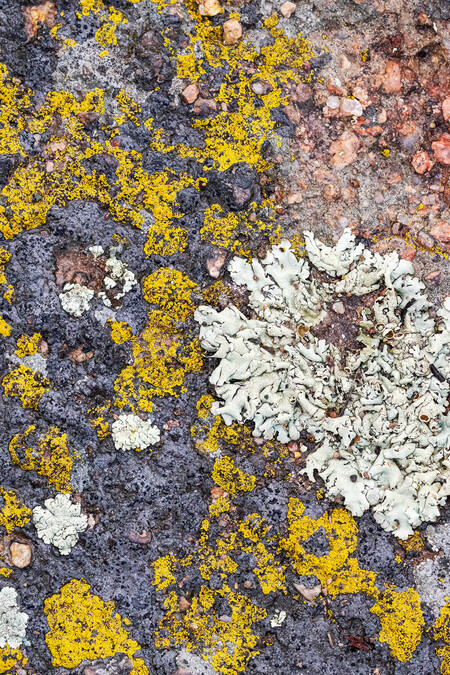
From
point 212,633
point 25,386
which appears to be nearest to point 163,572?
point 212,633

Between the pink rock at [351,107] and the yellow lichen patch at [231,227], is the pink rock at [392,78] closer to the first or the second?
the pink rock at [351,107]

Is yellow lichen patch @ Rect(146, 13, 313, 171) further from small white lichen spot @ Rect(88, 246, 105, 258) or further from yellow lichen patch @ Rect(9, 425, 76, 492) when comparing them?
yellow lichen patch @ Rect(9, 425, 76, 492)

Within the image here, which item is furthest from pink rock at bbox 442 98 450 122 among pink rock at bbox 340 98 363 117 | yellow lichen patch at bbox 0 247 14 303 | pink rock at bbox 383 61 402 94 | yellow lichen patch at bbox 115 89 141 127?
yellow lichen patch at bbox 0 247 14 303

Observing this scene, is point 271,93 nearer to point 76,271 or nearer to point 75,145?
point 75,145

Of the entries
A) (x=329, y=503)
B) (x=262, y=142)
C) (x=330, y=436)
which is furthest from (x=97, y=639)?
(x=262, y=142)

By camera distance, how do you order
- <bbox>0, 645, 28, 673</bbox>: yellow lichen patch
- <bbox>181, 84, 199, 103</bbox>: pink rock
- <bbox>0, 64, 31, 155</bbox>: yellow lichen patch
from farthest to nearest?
<bbox>181, 84, 199, 103</bbox>: pink rock → <bbox>0, 64, 31, 155</bbox>: yellow lichen patch → <bbox>0, 645, 28, 673</bbox>: yellow lichen patch

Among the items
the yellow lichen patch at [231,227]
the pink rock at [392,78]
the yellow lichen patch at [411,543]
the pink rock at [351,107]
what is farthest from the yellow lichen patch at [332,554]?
the pink rock at [392,78]

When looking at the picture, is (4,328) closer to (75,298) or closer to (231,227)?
(75,298)
